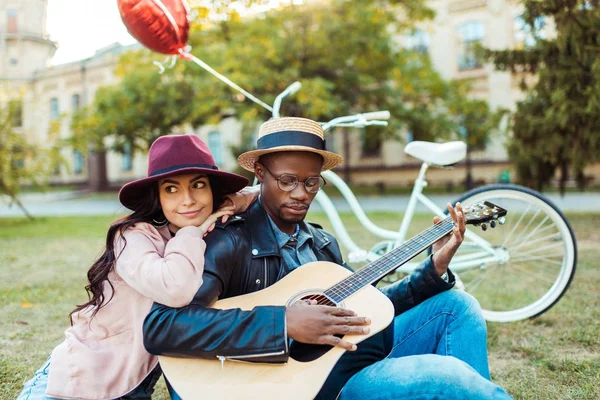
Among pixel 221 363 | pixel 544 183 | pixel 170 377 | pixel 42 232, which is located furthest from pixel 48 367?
pixel 544 183

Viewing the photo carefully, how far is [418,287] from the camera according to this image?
85.4 inches

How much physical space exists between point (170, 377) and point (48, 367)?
69cm

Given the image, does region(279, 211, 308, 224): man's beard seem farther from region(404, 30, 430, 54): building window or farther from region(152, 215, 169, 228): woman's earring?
region(404, 30, 430, 54): building window

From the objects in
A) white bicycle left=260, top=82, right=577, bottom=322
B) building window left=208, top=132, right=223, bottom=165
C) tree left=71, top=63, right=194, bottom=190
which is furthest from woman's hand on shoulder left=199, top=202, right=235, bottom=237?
building window left=208, top=132, right=223, bottom=165

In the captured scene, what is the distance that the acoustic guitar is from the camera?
5.38ft

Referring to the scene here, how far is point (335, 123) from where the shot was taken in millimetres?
3633

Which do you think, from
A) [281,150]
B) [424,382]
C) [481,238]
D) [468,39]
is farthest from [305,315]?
[468,39]

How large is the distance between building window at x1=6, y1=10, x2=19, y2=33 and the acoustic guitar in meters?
39.7

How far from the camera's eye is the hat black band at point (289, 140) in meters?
2.00

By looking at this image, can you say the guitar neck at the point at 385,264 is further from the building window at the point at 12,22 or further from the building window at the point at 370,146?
the building window at the point at 12,22

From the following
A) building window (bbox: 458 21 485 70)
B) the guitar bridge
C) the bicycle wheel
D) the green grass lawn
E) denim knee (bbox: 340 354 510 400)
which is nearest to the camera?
denim knee (bbox: 340 354 510 400)

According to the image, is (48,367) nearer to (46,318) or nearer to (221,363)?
(221,363)

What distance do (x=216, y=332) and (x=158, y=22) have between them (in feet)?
7.20

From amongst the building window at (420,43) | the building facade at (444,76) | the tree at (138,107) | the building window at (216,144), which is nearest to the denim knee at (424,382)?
the tree at (138,107)
